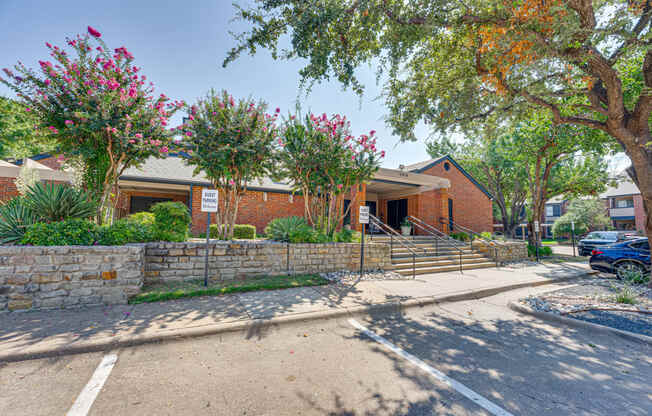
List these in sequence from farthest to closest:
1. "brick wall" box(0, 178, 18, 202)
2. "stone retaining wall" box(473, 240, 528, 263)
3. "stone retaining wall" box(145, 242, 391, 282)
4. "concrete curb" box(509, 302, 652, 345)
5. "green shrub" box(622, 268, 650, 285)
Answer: "stone retaining wall" box(473, 240, 528, 263), "brick wall" box(0, 178, 18, 202), "green shrub" box(622, 268, 650, 285), "stone retaining wall" box(145, 242, 391, 282), "concrete curb" box(509, 302, 652, 345)

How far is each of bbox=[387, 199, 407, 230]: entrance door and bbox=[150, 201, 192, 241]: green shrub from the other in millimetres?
13173

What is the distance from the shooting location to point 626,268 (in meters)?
8.77

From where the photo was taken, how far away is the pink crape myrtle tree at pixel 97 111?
5.60 m

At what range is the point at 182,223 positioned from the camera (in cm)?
723

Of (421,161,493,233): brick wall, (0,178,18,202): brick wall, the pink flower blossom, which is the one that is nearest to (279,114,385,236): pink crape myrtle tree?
the pink flower blossom

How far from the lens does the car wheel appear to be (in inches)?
329

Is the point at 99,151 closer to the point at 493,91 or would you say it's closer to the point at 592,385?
the point at 592,385

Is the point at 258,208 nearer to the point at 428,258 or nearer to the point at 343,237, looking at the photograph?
the point at 343,237

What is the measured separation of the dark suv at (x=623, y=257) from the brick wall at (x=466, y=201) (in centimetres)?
879

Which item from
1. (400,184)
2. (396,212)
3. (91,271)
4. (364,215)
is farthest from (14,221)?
(396,212)

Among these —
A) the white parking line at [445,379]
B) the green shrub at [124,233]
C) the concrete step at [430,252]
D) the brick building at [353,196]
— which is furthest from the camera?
the brick building at [353,196]

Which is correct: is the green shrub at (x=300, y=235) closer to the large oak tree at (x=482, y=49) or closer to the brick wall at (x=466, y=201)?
the large oak tree at (x=482, y=49)

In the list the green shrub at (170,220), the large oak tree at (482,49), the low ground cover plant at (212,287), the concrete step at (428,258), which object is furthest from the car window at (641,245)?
the green shrub at (170,220)

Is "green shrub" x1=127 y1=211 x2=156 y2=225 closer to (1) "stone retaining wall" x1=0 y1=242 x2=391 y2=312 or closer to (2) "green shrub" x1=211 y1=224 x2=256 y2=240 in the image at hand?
(1) "stone retaining wall" x1=0 y1=242 x2=391 y2=312
